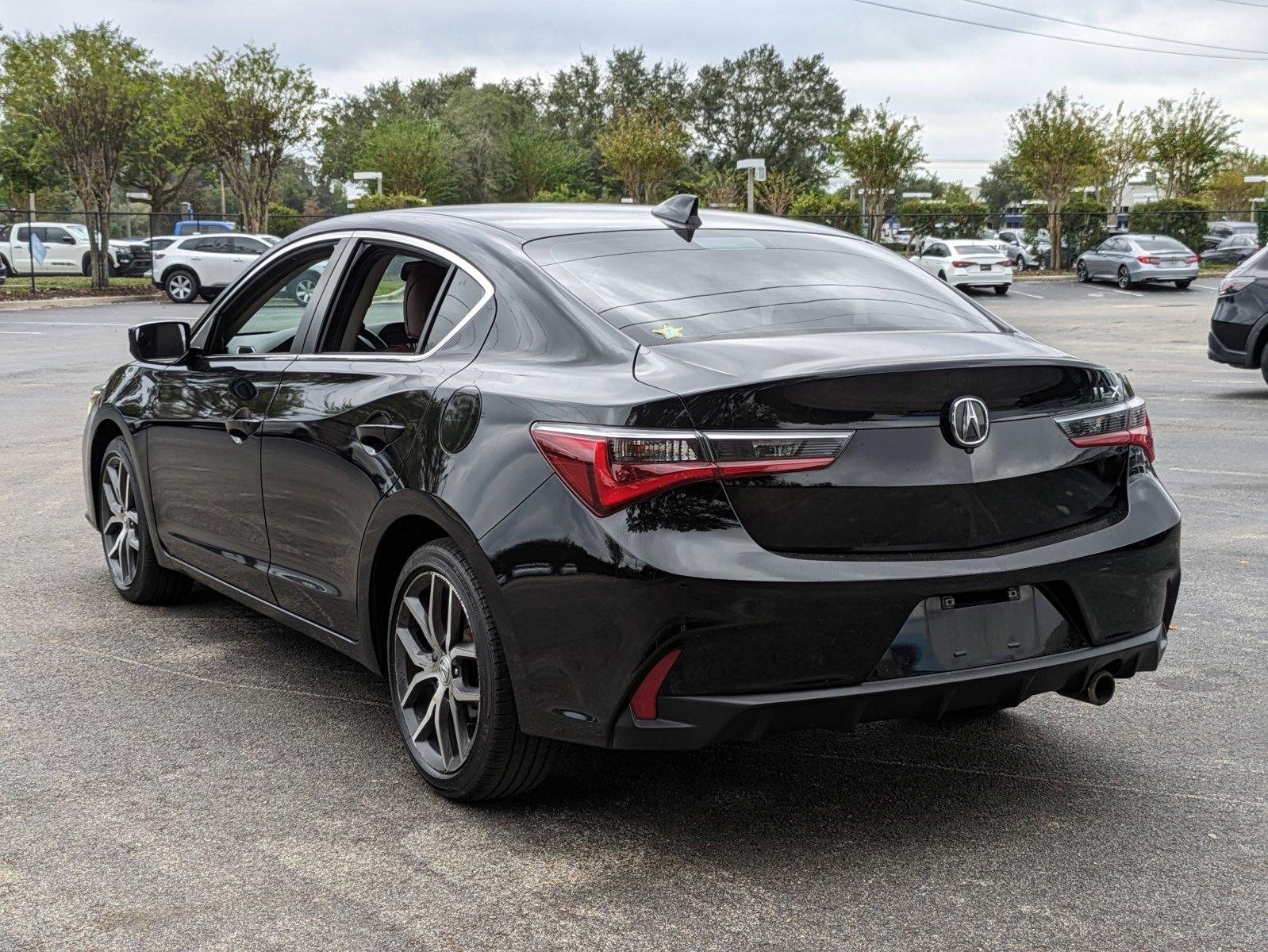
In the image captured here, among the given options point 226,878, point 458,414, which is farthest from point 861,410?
point 226,878

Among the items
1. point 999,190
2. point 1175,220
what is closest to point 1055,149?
point 1175,220

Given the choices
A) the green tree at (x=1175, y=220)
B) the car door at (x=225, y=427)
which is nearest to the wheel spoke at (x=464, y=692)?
the car door at (x=225, y=427)

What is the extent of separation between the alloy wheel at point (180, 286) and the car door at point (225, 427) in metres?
28.7

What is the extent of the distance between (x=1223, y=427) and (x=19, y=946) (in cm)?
1094

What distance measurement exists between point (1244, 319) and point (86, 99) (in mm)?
30912

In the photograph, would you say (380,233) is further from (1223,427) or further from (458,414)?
(1223,427)

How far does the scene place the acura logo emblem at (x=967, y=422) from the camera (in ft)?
10.9

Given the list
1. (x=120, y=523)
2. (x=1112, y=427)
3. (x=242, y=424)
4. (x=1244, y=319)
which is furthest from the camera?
(x=1244, y=319)

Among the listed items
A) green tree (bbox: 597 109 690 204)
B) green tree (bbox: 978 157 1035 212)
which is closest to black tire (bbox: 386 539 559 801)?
green tree (bbox: 597 109 690 204)

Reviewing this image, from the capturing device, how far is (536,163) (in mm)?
80062

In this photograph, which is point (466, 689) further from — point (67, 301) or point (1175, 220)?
point (1175, 220)

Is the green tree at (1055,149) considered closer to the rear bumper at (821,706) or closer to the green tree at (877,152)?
the green tree at (877,152)

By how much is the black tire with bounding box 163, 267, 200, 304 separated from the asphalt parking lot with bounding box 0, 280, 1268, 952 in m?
28.7

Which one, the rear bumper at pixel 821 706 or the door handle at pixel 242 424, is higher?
the door handle at pixel 242 424
